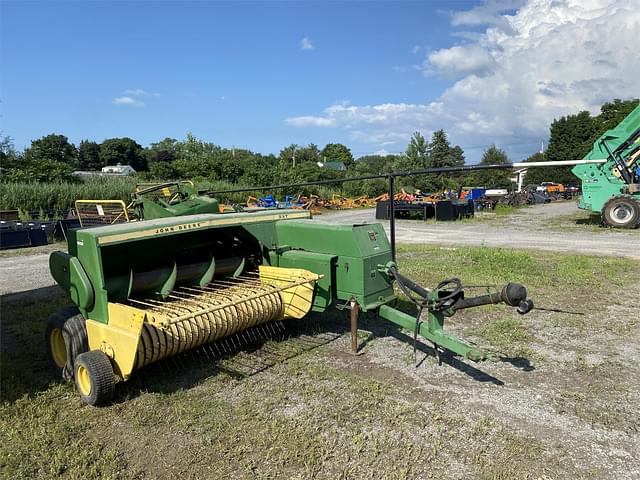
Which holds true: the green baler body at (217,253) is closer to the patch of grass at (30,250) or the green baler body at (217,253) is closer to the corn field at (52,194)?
the patch of grass at (30,250)

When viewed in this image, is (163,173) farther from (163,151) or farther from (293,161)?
(163,151)

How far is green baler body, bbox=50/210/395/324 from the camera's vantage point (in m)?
3.91

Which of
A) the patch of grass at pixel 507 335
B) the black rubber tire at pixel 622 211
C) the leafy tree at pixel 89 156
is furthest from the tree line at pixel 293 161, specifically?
the patch of grass at pixel 507 335

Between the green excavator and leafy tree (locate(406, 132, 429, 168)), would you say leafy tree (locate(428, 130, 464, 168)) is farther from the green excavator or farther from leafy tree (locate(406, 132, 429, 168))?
the green excavator

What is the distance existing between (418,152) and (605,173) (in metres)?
26.0

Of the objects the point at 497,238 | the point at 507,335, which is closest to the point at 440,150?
the point at 497,238

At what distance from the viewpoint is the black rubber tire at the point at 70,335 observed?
4.00 meters

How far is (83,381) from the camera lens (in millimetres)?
3727

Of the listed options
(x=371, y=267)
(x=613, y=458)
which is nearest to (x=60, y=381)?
(x=371, y=267)

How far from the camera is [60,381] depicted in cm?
411

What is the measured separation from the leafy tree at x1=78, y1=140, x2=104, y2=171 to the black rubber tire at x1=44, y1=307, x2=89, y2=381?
79.4 metres

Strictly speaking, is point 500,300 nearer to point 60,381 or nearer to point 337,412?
point 337,412

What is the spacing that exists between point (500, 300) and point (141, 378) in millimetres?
2831

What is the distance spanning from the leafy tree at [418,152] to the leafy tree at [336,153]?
4238 centimetres
